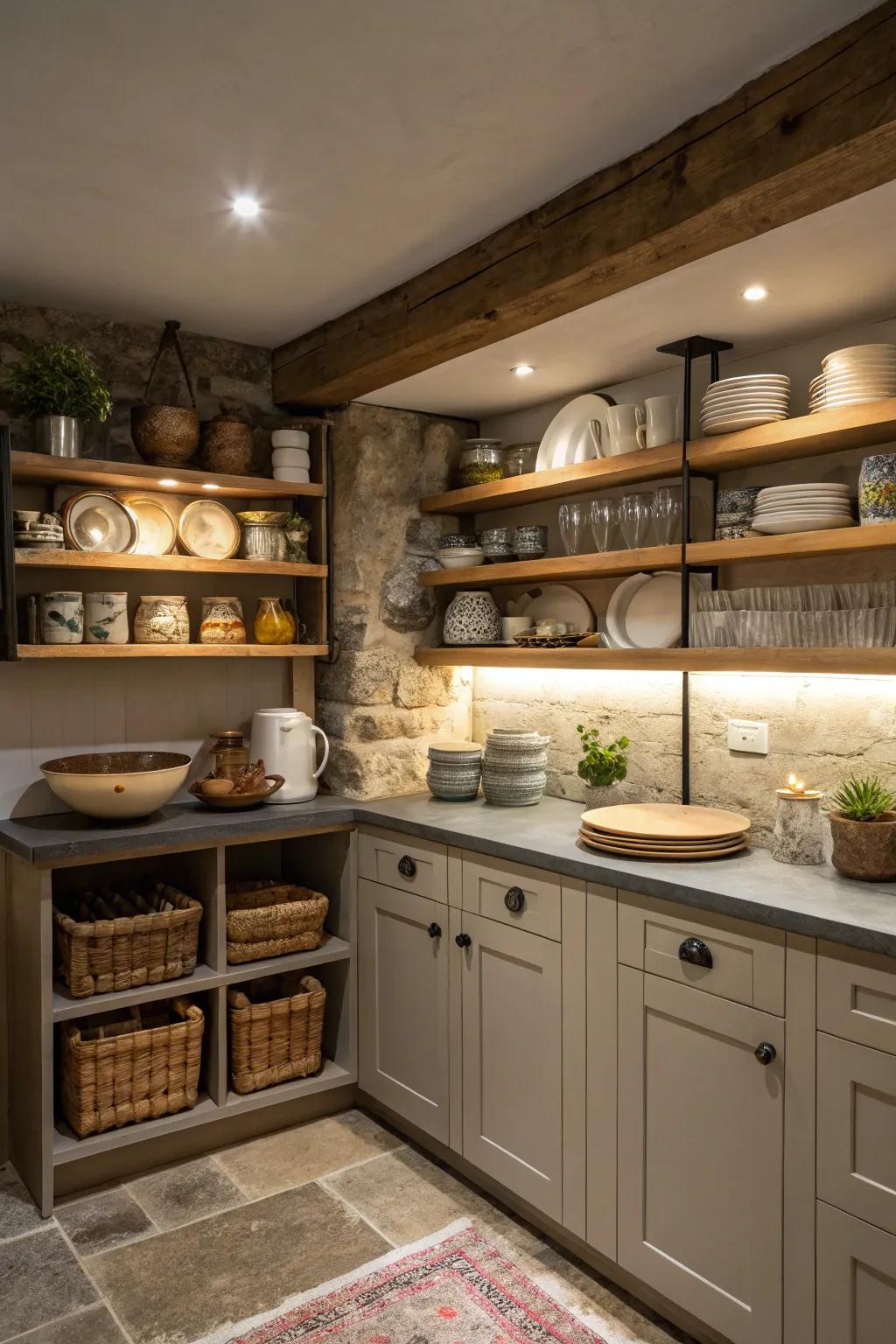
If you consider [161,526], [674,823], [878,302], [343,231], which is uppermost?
[343,231]

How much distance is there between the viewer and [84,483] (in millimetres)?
3025

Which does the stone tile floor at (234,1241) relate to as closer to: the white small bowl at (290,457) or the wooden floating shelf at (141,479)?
the wooden floating shelf at (141,479)

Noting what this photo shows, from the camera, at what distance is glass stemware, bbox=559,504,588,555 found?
122 inches

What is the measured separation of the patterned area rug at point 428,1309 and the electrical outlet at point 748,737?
4.71 ft

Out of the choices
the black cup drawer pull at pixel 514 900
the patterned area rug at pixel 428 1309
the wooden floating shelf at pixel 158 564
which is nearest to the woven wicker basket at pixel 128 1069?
the patterned area rug at pixel 428 1309

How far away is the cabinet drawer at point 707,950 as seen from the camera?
1948 mm

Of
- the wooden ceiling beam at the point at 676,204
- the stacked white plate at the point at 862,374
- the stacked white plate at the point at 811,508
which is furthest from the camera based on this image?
the stacked white plate at the point at 811,508

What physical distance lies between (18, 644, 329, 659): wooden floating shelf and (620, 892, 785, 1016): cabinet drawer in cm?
149

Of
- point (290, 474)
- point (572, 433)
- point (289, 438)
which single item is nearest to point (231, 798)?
point (290, 474)

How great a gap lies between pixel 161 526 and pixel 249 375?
0.65m

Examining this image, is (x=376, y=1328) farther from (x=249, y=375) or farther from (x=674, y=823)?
(x=249, y=375)

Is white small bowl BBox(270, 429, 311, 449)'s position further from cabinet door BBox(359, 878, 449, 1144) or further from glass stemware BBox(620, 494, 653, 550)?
cabinet door BBox(359, 878, 449, 1144)

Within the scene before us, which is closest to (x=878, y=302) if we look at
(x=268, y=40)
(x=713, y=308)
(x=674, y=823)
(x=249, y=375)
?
(x=713, y=308)

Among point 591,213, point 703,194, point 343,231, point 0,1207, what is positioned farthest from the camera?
point 0,1207
